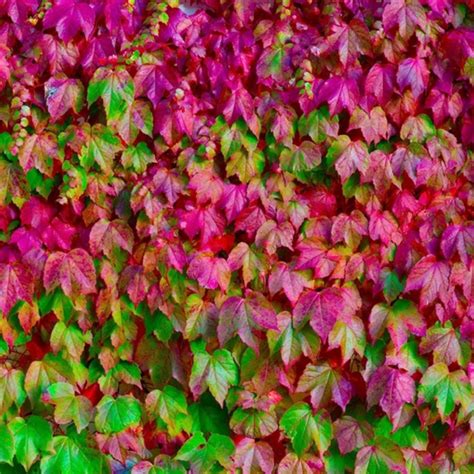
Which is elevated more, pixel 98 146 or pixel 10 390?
pixel 98 146

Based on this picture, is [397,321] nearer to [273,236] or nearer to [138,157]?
[273,236]

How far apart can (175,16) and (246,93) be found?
14.0 inches

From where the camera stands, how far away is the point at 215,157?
2689 mm

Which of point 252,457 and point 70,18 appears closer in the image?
point 70,18

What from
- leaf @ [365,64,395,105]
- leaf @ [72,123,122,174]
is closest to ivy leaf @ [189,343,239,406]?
leaf @ [72,123,122,174]

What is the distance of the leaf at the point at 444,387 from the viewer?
104 inches

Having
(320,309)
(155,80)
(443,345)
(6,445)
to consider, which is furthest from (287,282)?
(6,445)

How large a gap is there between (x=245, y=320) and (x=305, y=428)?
17.0 inches

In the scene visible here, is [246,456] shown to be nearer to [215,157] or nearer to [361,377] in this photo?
[361,377]

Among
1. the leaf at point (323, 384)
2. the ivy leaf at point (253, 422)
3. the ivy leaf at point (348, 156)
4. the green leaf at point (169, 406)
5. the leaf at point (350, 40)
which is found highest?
the leaf at point (350, 40)

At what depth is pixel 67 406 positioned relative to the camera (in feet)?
8.62

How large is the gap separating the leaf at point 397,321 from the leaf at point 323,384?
0.19 m

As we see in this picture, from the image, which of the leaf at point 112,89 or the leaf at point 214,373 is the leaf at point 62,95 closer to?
the leaf at point 112,89

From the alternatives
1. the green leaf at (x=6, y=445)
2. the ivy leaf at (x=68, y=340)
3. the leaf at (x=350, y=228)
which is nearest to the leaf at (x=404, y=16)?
the leaf at (x=350, y=228)
